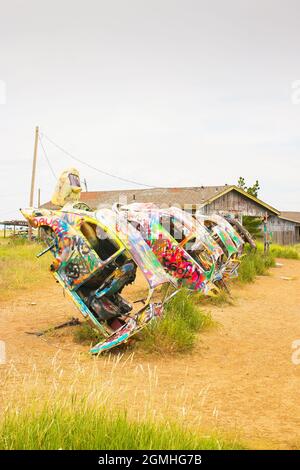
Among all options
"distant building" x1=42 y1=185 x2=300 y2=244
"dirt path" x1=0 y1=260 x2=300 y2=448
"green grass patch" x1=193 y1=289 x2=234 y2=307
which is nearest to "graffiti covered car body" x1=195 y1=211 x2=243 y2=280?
"green grass patch" x1=193 y1=289 x2=234 y2=307

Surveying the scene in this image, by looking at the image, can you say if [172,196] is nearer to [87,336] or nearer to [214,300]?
[214,300]

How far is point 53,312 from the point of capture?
10531 millimetres

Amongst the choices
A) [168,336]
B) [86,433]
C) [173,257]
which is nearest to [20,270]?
[173,257]

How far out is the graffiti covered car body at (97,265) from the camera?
7141 mm

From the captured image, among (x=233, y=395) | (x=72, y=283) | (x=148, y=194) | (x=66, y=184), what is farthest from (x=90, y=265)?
(x=148, y=194)

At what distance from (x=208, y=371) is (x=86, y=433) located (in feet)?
10.4

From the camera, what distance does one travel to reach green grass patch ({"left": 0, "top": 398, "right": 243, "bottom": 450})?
3.48 m

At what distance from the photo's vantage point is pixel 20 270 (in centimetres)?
1593

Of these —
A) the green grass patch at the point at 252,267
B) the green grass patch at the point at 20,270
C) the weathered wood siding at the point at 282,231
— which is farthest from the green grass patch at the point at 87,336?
the weathered wood siding at the point at 282,231

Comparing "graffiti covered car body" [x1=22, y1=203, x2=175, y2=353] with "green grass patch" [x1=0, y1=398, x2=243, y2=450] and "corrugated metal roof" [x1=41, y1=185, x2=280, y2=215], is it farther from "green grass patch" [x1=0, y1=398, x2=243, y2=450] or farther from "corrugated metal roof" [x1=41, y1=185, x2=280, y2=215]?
"corrugated metal roof" [x1=41, y1=185, x2=280, y2=215]

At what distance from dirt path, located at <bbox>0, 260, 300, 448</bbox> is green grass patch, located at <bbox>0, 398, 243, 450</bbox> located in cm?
22

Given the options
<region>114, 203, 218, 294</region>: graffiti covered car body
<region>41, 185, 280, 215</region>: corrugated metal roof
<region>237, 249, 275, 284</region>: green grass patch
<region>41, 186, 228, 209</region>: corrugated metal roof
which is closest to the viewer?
<region>114, 203, 218, 294</region>: graffiti covered car body

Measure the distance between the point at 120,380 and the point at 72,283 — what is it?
1.93m

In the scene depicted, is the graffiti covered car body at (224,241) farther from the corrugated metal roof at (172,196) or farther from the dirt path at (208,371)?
the corrugated metal roof at (172,196)
